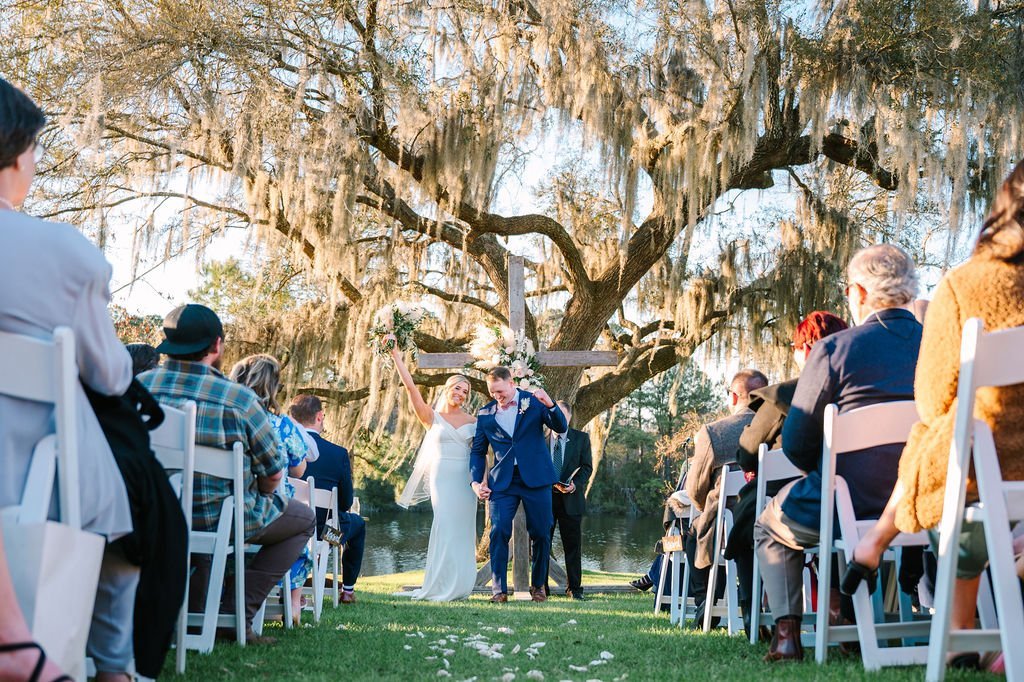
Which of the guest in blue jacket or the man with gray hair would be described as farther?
the guest in blue jacket

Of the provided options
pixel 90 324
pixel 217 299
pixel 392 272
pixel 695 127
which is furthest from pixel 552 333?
pixel 90 324

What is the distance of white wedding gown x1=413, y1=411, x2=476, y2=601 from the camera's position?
7660 mm

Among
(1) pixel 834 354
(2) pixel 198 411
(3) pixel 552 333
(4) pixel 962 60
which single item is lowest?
(2) pixel 198 411

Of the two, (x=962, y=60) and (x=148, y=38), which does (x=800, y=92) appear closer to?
(x=962, y=60)

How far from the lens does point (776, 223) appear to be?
11.8m

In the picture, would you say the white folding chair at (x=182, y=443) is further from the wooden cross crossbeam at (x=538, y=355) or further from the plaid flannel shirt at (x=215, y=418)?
the wooden cross crossbeam at (x=538, y=355)

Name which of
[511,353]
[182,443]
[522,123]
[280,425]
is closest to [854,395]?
[182,443]

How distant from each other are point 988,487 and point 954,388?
0.27m

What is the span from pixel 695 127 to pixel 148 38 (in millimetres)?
5659

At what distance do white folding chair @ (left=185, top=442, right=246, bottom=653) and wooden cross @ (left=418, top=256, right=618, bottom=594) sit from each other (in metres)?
5.44

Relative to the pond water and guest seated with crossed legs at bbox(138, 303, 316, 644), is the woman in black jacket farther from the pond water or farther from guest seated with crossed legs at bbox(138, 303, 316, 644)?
the pond water

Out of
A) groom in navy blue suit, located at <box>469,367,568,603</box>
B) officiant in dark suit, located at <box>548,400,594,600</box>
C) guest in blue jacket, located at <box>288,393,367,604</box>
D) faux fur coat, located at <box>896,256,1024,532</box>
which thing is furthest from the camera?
officiant in dark suit, located at <box>548,400,594,600</box>

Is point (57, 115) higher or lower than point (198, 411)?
higher

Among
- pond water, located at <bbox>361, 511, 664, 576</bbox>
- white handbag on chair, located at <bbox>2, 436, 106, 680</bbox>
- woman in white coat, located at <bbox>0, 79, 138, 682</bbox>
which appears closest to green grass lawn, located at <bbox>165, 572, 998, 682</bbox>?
woman in white coat, located at <bbox>0, 79, 138, 682</bbox>
